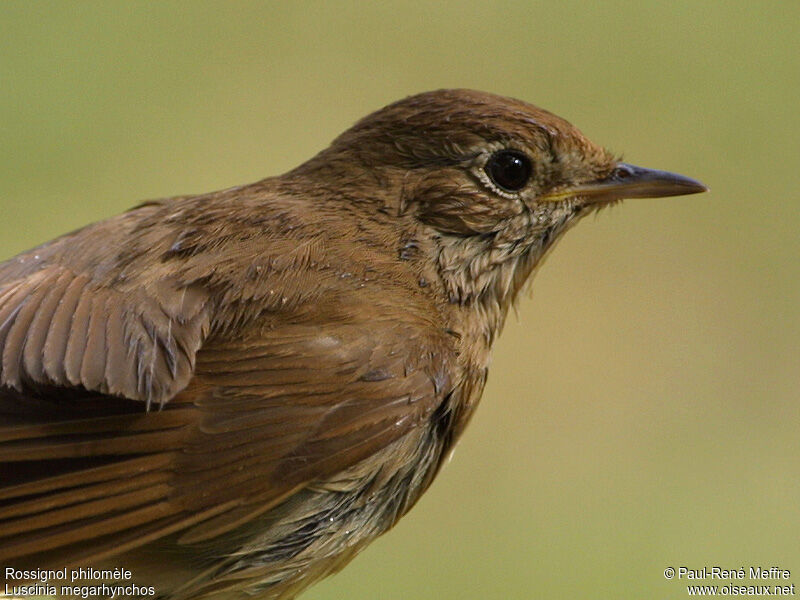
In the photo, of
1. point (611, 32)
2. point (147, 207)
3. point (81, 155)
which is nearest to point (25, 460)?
point (147, 207)

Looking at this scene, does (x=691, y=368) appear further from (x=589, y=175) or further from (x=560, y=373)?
(x=589, y=175)

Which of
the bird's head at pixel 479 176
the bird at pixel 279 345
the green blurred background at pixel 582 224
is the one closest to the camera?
the bird at pixel 279 345

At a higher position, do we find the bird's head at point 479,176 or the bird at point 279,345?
the bird's head at point 479,176

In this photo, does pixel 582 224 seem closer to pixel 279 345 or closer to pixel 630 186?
pixel 630 186

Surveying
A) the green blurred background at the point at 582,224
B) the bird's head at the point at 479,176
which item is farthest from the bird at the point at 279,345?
the green blurred background at the point at 582,224

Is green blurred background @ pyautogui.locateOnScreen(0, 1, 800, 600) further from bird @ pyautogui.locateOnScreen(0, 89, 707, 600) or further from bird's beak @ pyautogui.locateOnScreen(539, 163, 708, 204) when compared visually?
bird @ pyautogui.locateOnScreen(0, 89, 707, 600)

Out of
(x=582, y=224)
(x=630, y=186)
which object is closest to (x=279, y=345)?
(x=630, y=186)

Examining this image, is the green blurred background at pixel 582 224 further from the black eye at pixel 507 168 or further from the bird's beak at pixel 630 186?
the black eye at pixel 507 168
